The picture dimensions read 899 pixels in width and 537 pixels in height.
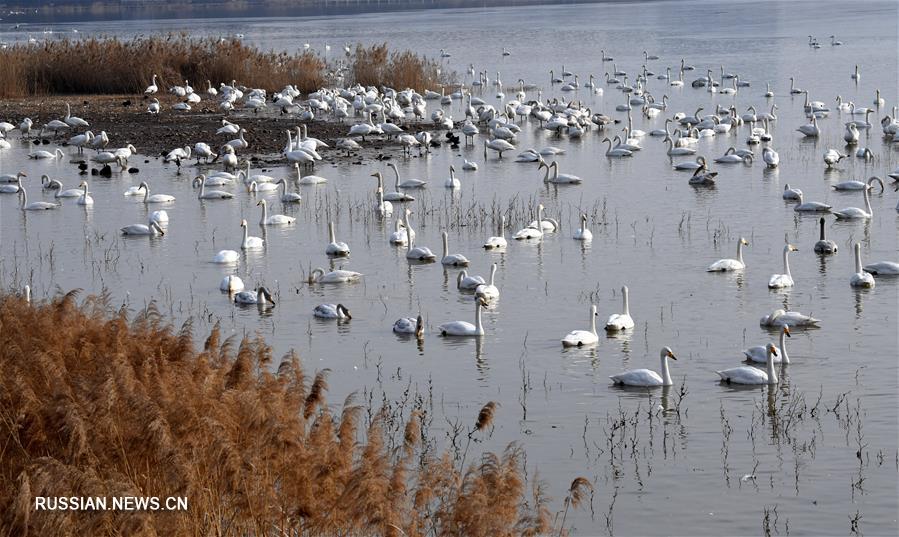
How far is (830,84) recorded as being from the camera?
4384 centimetres

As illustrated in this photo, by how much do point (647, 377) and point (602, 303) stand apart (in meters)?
3.39

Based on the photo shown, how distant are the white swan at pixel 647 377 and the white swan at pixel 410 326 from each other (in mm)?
2572

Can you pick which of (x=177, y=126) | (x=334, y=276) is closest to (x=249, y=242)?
(x=334, y=276)

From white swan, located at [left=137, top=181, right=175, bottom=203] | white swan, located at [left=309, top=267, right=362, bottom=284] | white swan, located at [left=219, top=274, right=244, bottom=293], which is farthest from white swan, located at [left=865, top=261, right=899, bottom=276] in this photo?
white swan, located at [left=137, top=181, right=175, bottom=203]

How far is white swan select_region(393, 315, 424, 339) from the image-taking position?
1397cm

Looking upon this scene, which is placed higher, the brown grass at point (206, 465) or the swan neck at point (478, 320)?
the brown grass at point (206, 465)

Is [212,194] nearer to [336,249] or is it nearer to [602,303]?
[336,249]

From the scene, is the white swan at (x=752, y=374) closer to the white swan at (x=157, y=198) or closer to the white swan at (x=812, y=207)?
the white swan at (x=812, y=207)

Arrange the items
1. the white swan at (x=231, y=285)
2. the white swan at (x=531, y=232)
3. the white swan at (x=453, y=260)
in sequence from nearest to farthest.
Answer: the white swan at (x=231, y=285) < the white swan at (x=453, y=260) < the white swan at (x=531, y=232)

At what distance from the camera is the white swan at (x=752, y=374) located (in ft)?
39.2

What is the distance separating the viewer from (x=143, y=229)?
66.0 ft

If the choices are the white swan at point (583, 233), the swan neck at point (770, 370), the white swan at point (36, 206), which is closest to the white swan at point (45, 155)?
the white swan at point (36, 206)

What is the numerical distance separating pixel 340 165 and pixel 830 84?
21.9 m

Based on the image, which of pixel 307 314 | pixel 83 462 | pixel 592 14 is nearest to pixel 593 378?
pixel 307 314
